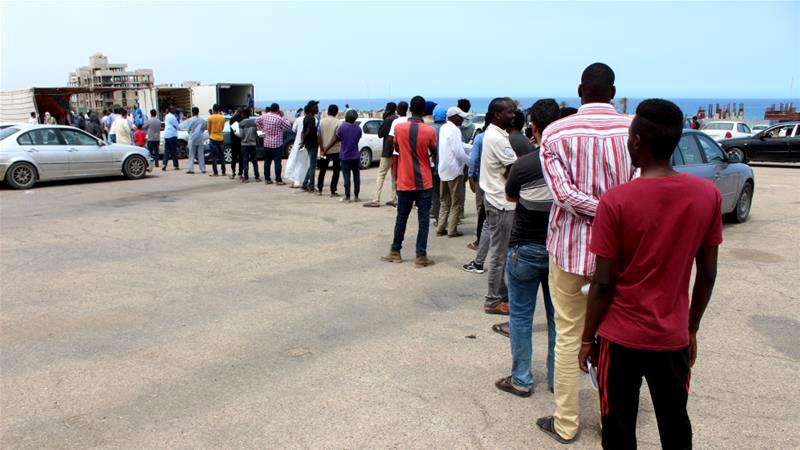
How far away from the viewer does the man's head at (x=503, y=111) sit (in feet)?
18.2

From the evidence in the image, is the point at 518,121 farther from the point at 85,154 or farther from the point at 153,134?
the point at 153,134

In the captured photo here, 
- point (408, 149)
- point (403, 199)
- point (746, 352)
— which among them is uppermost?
point (408, 149)

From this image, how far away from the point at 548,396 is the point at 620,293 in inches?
69.9

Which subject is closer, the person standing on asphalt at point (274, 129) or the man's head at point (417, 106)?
the man's head at point (417, 106)

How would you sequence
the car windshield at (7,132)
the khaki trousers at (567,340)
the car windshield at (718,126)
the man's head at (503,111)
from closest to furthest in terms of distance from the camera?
the khaki trousers at (567,340)
the man's head at (503,111)
the car windshield at (7,132)
the car windshield at (718,126)

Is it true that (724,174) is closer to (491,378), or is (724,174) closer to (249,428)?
(491,378)

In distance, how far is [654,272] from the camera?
2613 mm

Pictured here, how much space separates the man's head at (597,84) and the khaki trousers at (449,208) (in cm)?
567

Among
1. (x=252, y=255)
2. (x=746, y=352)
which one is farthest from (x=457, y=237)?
(x=746, y=352)

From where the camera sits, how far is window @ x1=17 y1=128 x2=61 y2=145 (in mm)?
14705

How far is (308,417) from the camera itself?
399 centimetres

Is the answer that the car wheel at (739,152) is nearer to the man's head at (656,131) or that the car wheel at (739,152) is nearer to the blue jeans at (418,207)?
the blue jeans at (418,207)

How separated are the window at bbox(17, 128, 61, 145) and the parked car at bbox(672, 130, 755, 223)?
1364 centimetres

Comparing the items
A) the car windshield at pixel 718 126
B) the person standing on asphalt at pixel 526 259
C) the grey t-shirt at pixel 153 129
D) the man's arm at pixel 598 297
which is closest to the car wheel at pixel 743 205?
the person standing on asphalt at pixel 526 259
